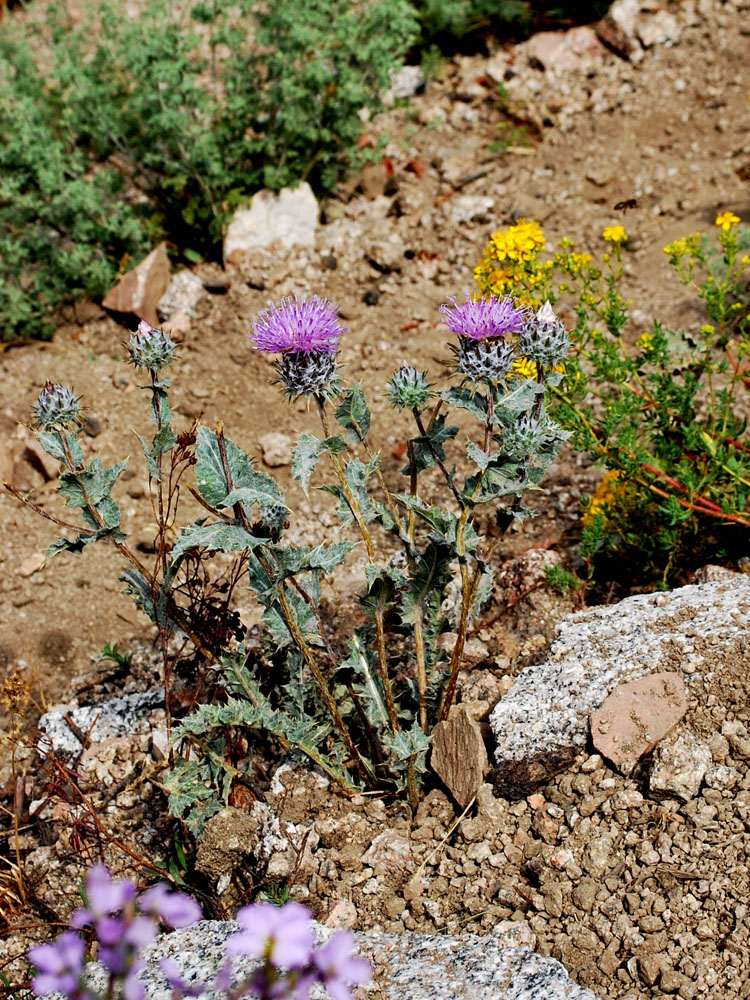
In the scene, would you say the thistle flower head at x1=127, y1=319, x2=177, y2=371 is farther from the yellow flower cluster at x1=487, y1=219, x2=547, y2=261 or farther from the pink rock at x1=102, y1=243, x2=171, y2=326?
the pink rock at x1=102, y1=243, x2=171, y2=326

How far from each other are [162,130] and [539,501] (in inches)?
134

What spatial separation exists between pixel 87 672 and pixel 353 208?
3757mm

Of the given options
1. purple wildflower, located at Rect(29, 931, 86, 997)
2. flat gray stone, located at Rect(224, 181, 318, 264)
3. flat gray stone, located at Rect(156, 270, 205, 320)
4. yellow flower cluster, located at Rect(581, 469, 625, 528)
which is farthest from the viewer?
flat gray stone, located at Rect(224, 181, 318, 264)

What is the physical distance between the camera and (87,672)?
402 cm

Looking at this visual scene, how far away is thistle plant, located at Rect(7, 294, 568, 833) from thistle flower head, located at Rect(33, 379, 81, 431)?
1.8 inches

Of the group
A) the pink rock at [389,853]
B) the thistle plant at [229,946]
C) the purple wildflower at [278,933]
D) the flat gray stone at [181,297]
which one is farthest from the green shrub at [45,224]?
the purple wildflower at [278,933]

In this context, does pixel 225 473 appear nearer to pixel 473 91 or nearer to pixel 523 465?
pixel 523 465

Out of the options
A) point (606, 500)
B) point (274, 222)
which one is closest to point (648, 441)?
point (606, 500)

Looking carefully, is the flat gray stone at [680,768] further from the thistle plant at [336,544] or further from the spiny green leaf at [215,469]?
the spiny green leaf at [215,469]

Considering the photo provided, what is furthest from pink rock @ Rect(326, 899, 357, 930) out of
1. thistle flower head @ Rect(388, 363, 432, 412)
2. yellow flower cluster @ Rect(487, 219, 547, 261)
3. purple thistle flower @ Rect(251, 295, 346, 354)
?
yellow flower cluster @ Rect(487, 219, 547, 261)

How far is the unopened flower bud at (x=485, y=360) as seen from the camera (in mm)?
2344

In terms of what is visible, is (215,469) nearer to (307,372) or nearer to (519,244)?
(307,372)

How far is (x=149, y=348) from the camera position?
2484 mm

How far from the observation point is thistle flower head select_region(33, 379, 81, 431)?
8.13 ft
